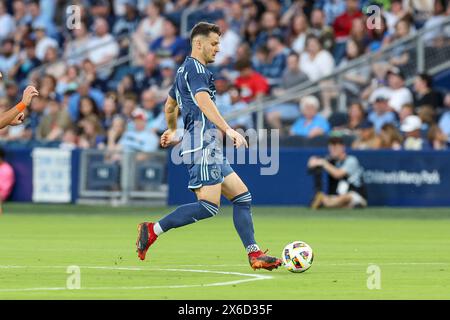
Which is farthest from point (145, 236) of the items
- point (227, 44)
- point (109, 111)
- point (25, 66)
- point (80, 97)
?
point (25, 66)

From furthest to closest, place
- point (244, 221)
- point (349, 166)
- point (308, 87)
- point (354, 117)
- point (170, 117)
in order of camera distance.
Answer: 1. point (308, 87)
2. point (354, 117)
3. point (349, 166)
4. point (170, 117)
5. point (244, 221)

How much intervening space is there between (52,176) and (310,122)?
5388 mm

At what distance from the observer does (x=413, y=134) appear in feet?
84.1

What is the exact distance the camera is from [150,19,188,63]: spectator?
30.1 m

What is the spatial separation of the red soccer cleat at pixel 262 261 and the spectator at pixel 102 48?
19659mm

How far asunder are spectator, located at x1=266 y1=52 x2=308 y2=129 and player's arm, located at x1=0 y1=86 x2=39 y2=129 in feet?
44.3

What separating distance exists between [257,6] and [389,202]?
22.7ft

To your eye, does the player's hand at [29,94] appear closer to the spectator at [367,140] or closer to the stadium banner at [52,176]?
the spectator at [367,140]

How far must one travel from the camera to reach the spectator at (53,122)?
→ 95.0ft

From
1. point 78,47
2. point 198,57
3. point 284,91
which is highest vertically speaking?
point 78,47

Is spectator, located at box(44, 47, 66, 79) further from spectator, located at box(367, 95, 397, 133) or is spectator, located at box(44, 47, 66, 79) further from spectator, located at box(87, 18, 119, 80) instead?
spectator, located at box(367, 95, 397, 133)

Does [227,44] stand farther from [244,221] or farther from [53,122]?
[244,221]
